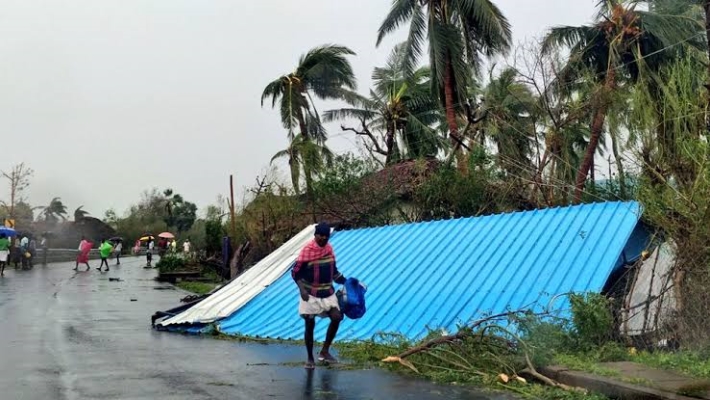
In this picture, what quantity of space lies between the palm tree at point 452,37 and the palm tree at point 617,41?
6.53ft

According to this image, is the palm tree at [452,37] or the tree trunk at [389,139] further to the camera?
the tree trunk at [389,139]

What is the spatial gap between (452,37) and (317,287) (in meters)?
16.2

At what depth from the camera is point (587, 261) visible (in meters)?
10.3

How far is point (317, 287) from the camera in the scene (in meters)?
8.83

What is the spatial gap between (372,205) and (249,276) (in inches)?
235

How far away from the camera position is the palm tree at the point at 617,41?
859 inches

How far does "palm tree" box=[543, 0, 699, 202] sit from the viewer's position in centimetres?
2181

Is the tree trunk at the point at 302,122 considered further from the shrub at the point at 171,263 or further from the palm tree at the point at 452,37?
the shrub at the point at 171,263

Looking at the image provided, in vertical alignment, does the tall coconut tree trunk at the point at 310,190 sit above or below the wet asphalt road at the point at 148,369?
above

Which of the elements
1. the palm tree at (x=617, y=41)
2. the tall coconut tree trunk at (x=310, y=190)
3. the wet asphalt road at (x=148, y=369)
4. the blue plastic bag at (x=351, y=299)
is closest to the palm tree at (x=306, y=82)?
the tall coconut tree trunk at (x=310, y=190)

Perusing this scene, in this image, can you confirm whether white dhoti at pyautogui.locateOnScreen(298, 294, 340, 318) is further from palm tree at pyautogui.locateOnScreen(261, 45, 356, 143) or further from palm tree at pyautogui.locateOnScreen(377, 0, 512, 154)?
palm tree at pyautogui.locateOnScreen(261, 45, 356, 143)

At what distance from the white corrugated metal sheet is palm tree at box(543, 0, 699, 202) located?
947 cm

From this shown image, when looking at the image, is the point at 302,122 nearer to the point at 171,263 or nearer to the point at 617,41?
the point at 171,263

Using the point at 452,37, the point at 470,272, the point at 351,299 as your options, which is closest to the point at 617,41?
the point at 452,37
